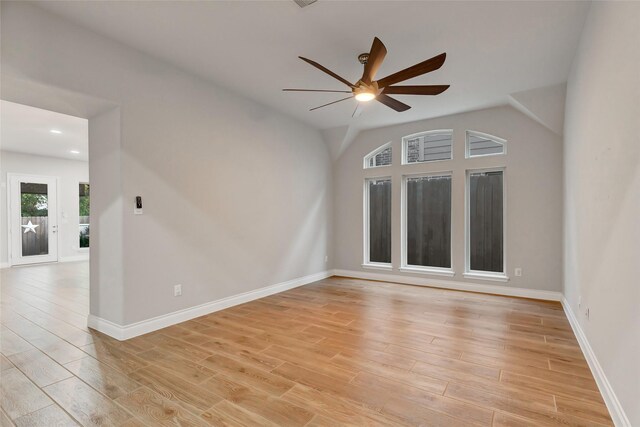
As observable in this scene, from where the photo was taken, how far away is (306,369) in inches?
99.8

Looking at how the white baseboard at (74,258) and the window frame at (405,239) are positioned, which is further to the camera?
the white baseboard at (74,258)

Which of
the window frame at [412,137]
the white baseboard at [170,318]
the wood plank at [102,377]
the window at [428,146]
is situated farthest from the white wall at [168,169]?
the window at [428,146]

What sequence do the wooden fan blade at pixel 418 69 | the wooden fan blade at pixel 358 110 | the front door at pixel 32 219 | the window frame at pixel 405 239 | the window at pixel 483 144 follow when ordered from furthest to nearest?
the front door at pixel 32 219 < the window frame at pixel 405 239 < the window at pixel 483 144 < the wooden fan blade at pixel 358 110 < the wooden fan blade at pixel 418 69

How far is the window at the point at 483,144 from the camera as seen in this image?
5.10 metres

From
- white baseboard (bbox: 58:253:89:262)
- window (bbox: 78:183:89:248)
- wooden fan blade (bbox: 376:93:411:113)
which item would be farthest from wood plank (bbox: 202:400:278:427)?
window (bbox: 78:183:89:248)

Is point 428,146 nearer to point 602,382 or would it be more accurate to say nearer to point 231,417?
point 602,382

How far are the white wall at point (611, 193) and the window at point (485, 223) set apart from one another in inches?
74.2

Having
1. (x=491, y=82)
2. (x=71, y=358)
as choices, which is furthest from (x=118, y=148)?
(x=491, y=82)

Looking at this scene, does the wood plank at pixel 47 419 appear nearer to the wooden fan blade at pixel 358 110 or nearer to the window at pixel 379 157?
the wooden fan blade at pixel 358 110

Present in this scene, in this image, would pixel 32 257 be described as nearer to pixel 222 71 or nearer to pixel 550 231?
pixel 222 71

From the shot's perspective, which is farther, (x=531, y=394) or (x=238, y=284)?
(x=238, y=284)

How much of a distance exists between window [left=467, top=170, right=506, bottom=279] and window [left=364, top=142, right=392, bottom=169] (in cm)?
155

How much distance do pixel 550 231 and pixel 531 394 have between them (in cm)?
329

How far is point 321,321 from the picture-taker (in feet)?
12.2
